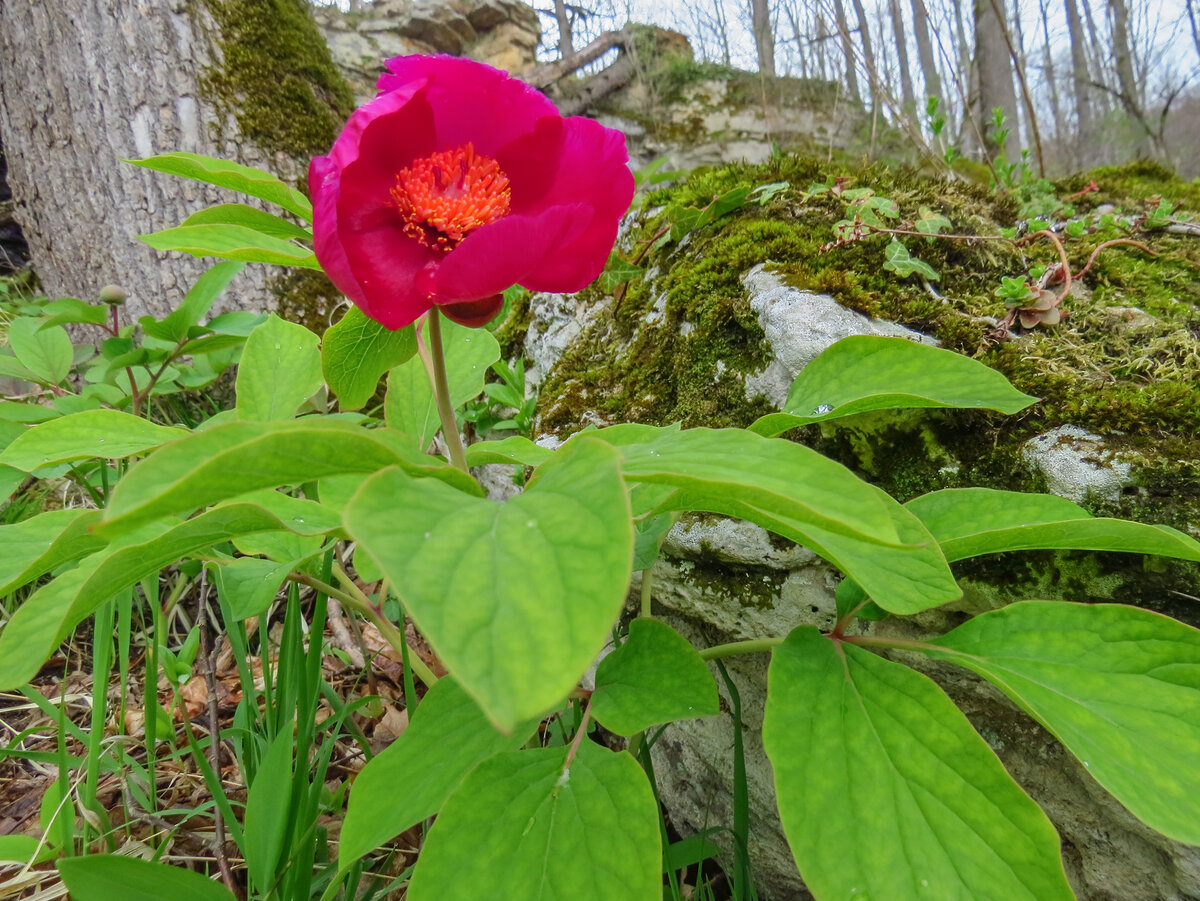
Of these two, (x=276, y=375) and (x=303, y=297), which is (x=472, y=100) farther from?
(x=303, y=297)

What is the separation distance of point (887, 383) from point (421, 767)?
639 millimetres

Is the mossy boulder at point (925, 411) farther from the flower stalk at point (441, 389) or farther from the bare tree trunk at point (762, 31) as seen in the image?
the bare tree trunk at point (762, 31)

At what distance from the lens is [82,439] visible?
83 centimetres

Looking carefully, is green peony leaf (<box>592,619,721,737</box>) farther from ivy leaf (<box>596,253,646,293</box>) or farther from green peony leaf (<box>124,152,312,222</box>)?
ivy leaf (<box>596,253,646,293</box>)

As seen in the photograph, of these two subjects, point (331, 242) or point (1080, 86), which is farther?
point (1080, 86)

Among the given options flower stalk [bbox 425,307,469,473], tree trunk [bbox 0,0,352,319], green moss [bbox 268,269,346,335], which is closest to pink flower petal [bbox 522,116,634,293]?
flower stalk [bbox 425,307,469,473]

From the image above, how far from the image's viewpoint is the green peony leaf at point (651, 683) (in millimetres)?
613

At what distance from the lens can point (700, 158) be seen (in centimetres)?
732

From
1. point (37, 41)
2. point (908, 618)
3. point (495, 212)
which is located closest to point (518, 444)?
point (495, 212)

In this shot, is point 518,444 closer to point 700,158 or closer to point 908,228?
point 908,228

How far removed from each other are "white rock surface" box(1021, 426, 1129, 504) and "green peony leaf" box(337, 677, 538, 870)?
77 cm

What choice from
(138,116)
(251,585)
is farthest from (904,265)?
(138,116)

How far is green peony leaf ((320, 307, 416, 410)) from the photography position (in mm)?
773

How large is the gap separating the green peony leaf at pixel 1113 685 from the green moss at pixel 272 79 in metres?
2.65
